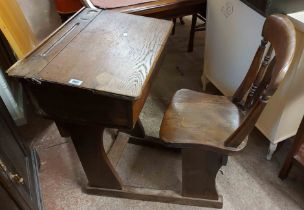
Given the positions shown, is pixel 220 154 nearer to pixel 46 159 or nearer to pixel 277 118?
pixel 277 118

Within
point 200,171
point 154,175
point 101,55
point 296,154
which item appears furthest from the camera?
point 154,175

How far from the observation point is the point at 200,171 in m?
1.18

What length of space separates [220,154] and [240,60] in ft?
2.05

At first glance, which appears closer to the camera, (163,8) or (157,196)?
(157,196)

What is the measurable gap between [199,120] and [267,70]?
343mm

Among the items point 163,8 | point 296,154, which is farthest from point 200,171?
point 163,8

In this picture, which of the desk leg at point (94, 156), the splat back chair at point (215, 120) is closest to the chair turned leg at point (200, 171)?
the splat back chair at point (215, 120)

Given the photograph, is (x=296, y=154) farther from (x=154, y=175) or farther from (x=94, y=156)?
(x=94, y=156)

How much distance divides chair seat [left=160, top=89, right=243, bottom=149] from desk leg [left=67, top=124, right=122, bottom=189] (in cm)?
27

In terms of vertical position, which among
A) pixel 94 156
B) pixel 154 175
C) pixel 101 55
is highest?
pixel 101 55

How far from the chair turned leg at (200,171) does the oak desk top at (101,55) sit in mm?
411

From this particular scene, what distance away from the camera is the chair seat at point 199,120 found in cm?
110

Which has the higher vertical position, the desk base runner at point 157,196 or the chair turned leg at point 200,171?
the chair turned leg at point 200,171

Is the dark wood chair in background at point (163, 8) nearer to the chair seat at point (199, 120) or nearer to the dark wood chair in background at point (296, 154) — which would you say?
the chair seat at point (199, 120)
